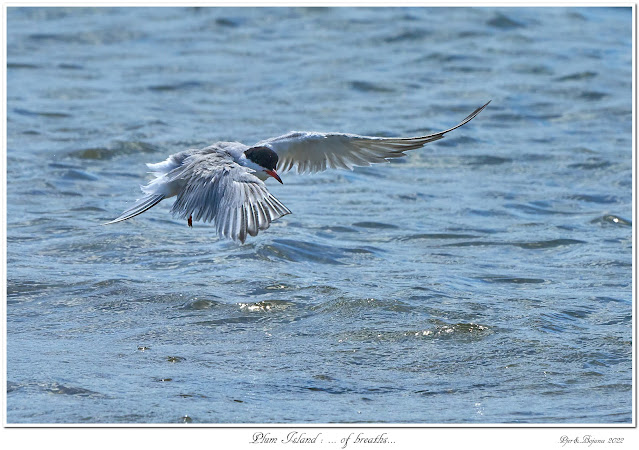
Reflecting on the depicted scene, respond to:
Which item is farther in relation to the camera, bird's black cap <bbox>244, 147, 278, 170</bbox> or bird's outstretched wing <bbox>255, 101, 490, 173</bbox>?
bird's outstretched wing <bbox>255, 101, 490, 173</bbox>

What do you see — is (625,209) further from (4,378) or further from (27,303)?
(4,378)

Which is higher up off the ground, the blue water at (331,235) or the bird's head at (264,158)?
the bird's head at (264,158)

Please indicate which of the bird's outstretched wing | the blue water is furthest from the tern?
the blue water

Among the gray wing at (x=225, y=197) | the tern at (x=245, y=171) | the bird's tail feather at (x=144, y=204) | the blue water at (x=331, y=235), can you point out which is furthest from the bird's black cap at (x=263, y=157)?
the blue water at (x=331, y=235)

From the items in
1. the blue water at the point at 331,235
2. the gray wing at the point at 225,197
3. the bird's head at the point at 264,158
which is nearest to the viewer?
the blue water at the point at 331,235

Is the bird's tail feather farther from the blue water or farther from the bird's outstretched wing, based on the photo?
the bird's outstretched wing

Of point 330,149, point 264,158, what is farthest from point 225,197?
point 330,149

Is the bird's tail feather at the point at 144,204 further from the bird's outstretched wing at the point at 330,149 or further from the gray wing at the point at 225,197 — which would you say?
the bird's outstretched wing at the point at 330,149
